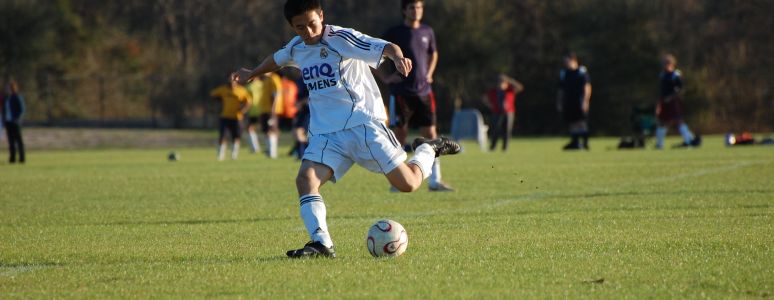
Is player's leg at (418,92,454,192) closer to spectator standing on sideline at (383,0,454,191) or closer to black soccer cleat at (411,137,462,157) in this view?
spectator standing on sideline at (383,0,454,191)

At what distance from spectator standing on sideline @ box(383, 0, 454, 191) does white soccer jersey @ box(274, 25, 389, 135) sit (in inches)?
194

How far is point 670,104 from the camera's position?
2628cm

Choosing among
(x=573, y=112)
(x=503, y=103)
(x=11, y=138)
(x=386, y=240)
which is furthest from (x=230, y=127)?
(x=386, y=240)

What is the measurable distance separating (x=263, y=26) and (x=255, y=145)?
83.3 ft

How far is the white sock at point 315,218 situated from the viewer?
6.91 meters

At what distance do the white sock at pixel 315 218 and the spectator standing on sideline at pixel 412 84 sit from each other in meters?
5.21

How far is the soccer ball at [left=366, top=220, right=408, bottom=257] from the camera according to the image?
6.78 meters

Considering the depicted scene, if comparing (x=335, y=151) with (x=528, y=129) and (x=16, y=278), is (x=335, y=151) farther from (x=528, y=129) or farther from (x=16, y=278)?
(x=528, y=129)

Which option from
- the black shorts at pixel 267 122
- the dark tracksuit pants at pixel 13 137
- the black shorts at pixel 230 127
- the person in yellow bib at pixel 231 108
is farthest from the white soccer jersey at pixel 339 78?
the dark tracksuit pants at pixel 13 137

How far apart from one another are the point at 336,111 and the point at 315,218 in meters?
0.68

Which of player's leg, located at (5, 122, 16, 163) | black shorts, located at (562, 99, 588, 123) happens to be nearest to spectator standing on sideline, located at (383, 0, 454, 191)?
black shorts, located at (562, 99, 588, 123)

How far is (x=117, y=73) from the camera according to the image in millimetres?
54312

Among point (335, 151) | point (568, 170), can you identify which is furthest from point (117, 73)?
point (335, 151)

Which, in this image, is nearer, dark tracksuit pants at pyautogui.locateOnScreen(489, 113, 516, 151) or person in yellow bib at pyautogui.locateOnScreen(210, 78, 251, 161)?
person in yellow bib at pyautogui.locateOnScreen(210, 78, 251, 161)
